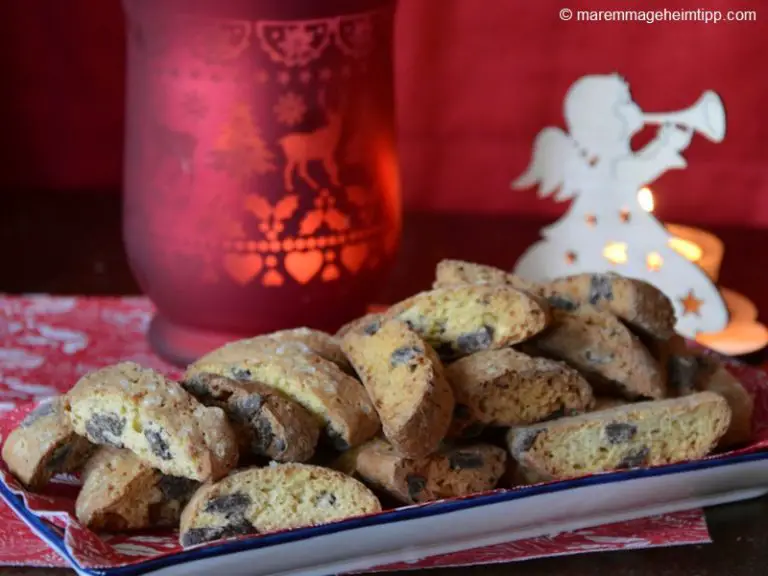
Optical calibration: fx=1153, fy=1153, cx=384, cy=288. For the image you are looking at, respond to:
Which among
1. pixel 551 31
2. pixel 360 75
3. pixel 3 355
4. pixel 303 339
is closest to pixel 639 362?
pixel 303 339

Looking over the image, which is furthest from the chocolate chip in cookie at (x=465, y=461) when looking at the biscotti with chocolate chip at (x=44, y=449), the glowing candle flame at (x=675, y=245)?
the glowing candle flame at (x=675, y=245)

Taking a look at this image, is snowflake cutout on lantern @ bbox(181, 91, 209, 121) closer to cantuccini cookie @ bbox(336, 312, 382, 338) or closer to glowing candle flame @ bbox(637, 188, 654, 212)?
cantuccini cookie @ bbox(336, 312, 382, 338)

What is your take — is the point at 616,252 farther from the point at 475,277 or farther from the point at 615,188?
A: the point at 475,277

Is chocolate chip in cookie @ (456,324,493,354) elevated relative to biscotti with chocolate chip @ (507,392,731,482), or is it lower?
elevated

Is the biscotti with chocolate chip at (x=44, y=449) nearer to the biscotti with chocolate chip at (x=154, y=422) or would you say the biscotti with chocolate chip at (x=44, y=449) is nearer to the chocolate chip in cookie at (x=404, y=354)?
the biscotti with chocolate chip at (x=154, y=422)

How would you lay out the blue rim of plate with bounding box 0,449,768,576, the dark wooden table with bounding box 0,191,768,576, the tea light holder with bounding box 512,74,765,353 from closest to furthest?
the blue rim of plate with bounding box 0,449,768,576 → the tea light holder with bounding box 512,74,765,353 → the dark wooden table with bounding box 0,191,768,576

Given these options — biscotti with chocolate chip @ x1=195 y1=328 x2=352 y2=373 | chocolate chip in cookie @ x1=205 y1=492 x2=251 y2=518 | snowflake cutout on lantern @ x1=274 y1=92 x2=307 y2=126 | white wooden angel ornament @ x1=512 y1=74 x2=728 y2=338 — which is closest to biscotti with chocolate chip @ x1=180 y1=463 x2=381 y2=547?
chocolate chip in cookie @ x1=205 y1=492 x2=251 y2=518

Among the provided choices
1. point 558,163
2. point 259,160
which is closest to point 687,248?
point 558,163
